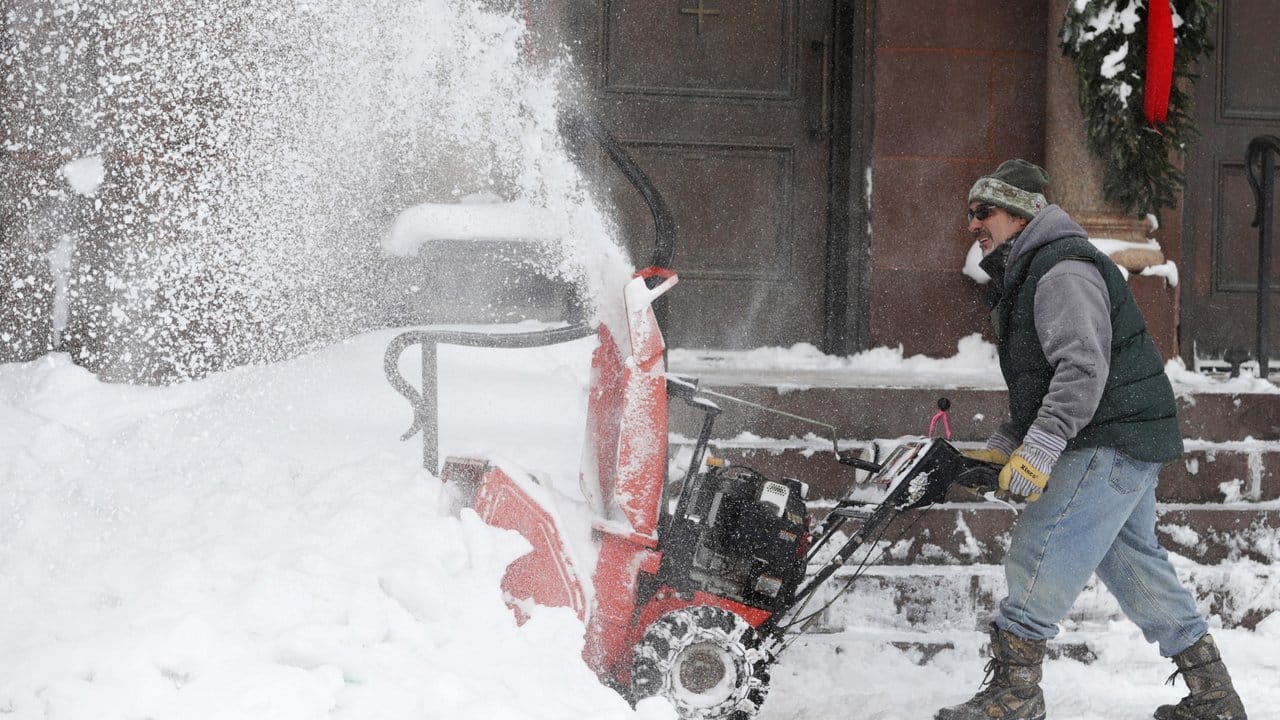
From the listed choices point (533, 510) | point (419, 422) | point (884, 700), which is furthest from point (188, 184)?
point (884, 700)

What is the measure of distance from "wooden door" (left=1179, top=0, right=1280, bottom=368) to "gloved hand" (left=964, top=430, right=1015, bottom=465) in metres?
3.90

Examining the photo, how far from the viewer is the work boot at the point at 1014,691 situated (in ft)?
12.1

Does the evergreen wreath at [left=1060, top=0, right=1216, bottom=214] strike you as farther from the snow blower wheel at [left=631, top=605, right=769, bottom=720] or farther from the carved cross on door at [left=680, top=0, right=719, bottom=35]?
the snow blower wheel at [left=631, top=605, right=769, bottom=720]

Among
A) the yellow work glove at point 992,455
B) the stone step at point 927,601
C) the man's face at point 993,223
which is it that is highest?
the man's face at point 993,223

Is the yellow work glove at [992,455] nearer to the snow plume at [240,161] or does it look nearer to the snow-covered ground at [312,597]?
the snow-covered ground at [312,597]

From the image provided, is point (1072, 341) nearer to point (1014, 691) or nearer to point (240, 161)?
point (1014, 691)

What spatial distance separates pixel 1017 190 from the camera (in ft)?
12.1

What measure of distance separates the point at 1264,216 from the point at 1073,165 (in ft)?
3.23

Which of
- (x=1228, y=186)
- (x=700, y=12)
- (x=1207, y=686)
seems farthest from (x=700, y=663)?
(x=1228, y=186)

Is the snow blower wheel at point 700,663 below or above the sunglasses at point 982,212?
→ below

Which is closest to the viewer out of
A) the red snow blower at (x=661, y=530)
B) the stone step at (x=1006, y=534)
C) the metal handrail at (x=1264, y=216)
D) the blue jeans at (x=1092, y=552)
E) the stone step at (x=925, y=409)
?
the red snow blower at (x=661, y=530)

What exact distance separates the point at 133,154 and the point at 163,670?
12.0ft

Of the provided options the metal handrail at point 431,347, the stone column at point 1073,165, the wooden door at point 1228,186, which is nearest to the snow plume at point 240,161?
the metal handrail at point 431,347

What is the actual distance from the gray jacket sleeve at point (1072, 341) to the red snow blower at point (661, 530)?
12.3 inches
